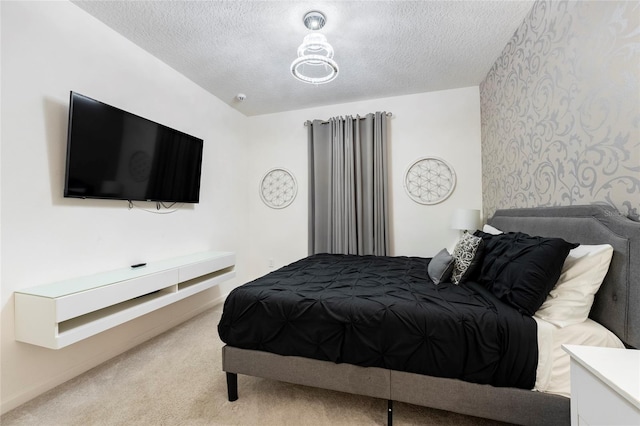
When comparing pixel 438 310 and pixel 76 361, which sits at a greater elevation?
pixel 438 310

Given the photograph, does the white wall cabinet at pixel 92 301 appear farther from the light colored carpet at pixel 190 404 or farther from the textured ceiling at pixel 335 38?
the textured ceiling at pixel 335 38

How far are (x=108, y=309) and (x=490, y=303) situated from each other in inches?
97.0

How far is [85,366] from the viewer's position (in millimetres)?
1963

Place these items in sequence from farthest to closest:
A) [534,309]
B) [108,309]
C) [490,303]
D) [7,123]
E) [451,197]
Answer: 1. [451,197]
2. [108,309]
3. [7,123]
4. [490,303]
5. [534,309]

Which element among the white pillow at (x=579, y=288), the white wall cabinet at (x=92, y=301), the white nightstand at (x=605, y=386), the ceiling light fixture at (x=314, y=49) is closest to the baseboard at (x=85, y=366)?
the white wall cabinet at (x=92, y=301)

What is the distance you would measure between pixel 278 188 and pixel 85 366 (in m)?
2.74

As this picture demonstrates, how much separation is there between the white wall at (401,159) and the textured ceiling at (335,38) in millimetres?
281

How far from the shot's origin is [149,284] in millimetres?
2018

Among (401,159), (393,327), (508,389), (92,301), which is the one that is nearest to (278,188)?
(401,159)

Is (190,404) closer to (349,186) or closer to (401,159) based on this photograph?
Answer: (349,186)

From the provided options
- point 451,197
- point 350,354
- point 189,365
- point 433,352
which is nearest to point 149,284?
point 189,365

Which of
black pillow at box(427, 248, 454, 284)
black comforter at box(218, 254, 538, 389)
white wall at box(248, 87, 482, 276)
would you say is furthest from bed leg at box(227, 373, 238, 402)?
white wall at box(248, 87, 482, 276)

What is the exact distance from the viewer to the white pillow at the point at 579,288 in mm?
1239

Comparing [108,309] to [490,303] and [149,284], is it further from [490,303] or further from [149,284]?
[490,303]
